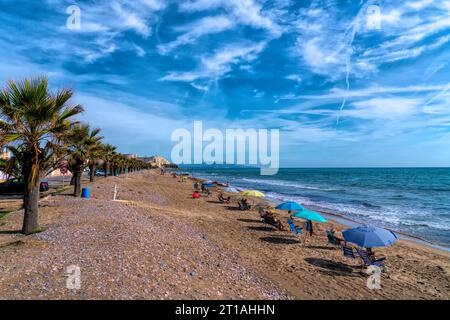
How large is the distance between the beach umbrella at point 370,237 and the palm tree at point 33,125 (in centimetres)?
1004

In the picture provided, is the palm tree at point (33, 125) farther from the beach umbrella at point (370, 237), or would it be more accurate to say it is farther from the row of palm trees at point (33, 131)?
the beach umbrella at point (370, 237)

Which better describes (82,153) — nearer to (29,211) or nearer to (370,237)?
(29,211)

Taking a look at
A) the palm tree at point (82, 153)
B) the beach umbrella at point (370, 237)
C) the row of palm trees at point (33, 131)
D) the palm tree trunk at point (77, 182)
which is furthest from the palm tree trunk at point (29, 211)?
the beach umbrella at point (370, 237)

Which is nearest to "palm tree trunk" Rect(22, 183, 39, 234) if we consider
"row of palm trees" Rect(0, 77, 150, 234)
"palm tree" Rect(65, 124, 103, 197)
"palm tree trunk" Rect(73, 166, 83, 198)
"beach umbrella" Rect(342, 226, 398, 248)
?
"row of palm trees" Rect(0, 77, 150, 234)

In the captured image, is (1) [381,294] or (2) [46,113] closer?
(1) [381,294]

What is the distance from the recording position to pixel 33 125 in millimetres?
8133

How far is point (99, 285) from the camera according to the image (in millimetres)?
5156

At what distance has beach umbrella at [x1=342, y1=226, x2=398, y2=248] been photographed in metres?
7.97
